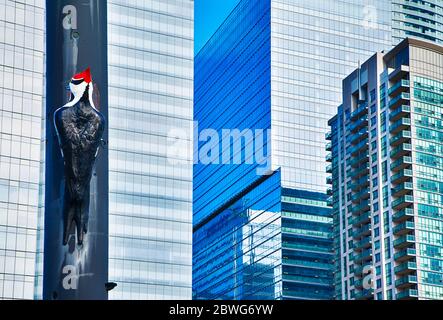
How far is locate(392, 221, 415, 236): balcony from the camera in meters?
173

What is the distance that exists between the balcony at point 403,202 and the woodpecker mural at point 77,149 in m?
135

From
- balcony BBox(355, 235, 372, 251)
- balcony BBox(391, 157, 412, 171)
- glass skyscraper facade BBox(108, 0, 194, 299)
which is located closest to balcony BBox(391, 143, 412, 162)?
balcony BBox(391, 157, 412, 171)

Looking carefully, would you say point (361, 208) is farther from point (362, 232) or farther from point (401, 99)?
point (401, 99)

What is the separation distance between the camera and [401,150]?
179500 mm

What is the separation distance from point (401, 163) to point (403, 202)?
853 centimetres

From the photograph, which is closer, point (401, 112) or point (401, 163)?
point (401, 163)

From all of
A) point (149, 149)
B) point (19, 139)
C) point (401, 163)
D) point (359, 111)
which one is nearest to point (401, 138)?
point (401, 163)

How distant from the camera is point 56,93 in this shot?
4656 cm

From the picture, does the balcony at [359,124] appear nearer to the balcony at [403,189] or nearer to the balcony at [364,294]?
the balcony at [403,189]

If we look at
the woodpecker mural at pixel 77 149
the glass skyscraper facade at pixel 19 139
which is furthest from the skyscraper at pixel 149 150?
the woodpecker mural at pixel 77 149

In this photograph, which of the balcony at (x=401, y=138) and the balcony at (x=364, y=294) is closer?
the balcony at (x=364, y=294)

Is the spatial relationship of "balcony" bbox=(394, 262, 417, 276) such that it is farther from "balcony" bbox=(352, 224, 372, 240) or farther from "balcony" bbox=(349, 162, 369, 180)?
"balcony" bbox=(349, 162, 369, 180)

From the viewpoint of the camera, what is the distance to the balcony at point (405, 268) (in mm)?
169750

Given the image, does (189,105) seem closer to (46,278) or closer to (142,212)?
(142,212)
